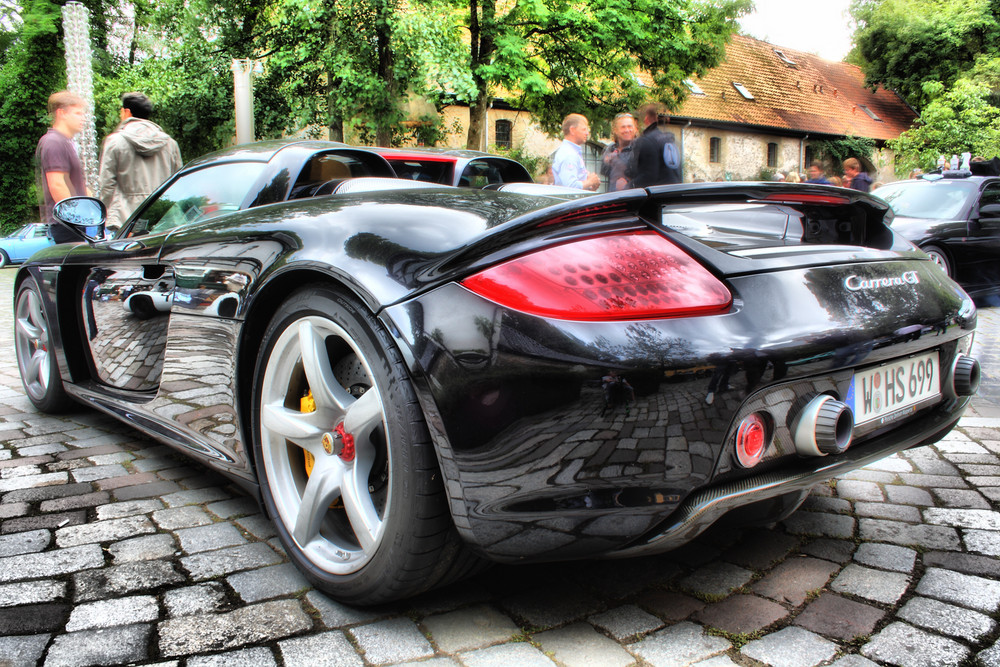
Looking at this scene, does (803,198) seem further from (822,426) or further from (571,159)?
(571,159)

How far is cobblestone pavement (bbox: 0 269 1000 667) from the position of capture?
167 centimetres

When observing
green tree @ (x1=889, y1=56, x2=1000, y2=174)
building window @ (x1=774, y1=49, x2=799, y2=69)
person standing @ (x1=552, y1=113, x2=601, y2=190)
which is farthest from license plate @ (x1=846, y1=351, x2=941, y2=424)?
building window @ (x1=774, y1=49, x2=799, y2=69)

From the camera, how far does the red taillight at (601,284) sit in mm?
1500

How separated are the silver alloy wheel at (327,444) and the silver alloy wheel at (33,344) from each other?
2.20 m

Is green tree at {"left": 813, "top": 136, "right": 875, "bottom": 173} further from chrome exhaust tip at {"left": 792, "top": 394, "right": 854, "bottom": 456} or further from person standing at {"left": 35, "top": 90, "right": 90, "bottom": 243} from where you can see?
chrome exhaust tip at {"left": 792, "top": 394, "right": 854, "bottom": 456}

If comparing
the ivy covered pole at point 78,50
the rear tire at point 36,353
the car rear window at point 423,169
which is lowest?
the rear tire at point 36,353

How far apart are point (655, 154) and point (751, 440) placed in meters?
5.47

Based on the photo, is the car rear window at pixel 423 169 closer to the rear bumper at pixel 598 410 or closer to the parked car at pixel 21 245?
the rear bumper at pixel 598 410

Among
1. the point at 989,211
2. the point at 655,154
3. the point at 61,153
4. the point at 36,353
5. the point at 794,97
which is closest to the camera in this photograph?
the point at 36,353

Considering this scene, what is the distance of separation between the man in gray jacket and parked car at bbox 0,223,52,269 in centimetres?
1715

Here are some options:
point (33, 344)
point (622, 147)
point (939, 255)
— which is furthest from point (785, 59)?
point (33, 344)

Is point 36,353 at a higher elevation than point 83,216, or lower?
lower

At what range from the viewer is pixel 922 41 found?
118ft

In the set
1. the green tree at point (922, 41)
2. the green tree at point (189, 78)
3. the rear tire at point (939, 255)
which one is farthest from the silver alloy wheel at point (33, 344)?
the green tree at point (922, 41)
